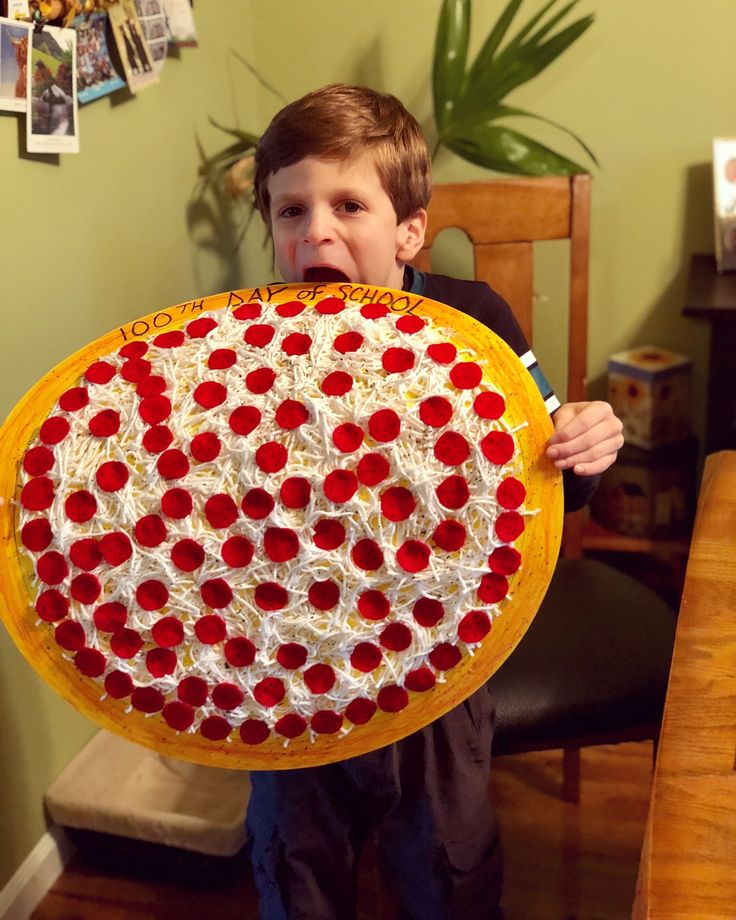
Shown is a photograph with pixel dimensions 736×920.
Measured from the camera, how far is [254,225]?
204 cm

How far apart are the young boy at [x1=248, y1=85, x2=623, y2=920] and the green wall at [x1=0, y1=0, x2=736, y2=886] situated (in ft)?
1.69

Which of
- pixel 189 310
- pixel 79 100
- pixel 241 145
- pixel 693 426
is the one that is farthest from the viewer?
pixel 693 426

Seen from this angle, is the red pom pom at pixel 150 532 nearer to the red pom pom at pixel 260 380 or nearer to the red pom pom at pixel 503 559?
the red pom pom at pixel 260 380

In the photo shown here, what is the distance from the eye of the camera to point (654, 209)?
6.28 feet

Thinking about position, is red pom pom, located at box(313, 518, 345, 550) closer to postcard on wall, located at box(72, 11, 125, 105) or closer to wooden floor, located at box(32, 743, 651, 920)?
wooden floor, located at box(32, 743, 651, 920)

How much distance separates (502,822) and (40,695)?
839mm

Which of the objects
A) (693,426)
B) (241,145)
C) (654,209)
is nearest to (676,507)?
(693,426)

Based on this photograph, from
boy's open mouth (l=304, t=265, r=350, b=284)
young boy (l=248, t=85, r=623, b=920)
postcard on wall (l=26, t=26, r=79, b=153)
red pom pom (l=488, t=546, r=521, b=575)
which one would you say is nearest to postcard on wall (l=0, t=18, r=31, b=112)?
postcard on wall (l=26, t=26, r=79, b=153)

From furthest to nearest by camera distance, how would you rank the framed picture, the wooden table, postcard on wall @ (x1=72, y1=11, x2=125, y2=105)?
the framed picture
postcard on wall @ (x1=72, y1=11, x2=125, y2=105)
the wooden table

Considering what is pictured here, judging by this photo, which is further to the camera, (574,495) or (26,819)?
(26,819)

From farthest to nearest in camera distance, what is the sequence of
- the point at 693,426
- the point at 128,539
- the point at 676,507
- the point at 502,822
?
the point at 693,426, the point at 676,507, the point at 502,822, the point at 128,539

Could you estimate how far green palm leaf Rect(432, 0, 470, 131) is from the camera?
1621mm

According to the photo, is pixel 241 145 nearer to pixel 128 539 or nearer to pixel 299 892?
pixel 128 539

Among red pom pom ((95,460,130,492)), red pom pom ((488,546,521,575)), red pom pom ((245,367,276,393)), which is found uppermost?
red pom pom ((245,367,276,393))
